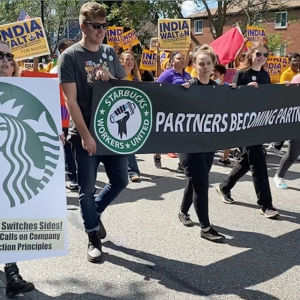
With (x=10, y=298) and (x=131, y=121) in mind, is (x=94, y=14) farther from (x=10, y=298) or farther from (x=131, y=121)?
(x=10, y=298)

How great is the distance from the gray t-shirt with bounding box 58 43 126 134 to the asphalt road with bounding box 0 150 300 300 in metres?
1.14

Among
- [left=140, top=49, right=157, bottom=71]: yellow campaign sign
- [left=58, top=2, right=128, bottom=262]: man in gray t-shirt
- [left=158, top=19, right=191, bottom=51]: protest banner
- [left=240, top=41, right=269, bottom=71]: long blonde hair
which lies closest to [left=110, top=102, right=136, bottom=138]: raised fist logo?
[left=58, top=2, right=128, bottom=262]: man in gray t-shirt

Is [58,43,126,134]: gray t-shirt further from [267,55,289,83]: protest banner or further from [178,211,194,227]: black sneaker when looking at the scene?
Result: [267,55,289,83]: protest banner

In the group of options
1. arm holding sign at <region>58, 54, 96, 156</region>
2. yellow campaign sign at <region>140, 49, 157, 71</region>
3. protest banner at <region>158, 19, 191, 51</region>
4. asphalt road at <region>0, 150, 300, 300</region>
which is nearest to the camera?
asphalt road at <region>0, 150, 300, 300</region>

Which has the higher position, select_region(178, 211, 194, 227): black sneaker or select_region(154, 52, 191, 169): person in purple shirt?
select_region(154, 52, 191, 169): person in purple shirt

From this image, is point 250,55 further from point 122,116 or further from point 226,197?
point 122,116

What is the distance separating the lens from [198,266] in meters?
3.79

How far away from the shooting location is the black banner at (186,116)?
377 centimetres

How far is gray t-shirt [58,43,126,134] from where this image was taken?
141 inches

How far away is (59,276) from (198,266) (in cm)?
110

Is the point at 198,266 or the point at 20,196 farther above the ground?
the point at 20,196

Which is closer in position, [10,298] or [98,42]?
[10,298]

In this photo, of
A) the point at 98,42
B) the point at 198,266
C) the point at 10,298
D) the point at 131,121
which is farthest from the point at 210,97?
the point at 10,298

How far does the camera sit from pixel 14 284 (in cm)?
317
